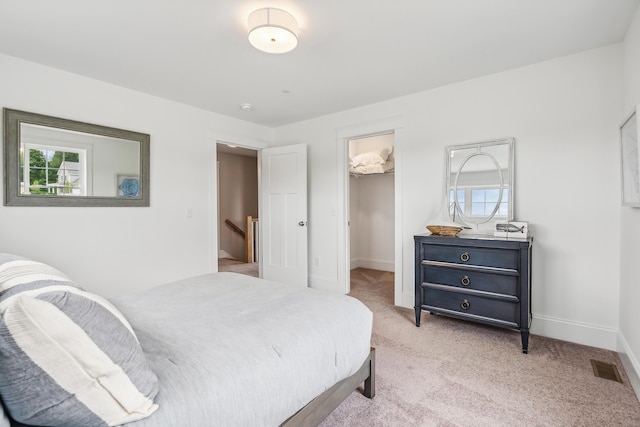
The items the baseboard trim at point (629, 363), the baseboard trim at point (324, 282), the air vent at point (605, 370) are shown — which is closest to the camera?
the baseboard trim at point (629, 363)

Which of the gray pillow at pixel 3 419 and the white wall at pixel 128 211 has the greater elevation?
the white wall at pixel 128 211

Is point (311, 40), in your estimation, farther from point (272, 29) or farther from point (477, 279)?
point (477, 279)

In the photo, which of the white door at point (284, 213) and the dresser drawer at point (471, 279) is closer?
the dresser drawer at point (471, 279)

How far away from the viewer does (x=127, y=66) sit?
2662mm

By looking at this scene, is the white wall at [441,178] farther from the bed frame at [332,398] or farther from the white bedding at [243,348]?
the bed frame at [332,398]

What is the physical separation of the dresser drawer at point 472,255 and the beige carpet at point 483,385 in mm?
642

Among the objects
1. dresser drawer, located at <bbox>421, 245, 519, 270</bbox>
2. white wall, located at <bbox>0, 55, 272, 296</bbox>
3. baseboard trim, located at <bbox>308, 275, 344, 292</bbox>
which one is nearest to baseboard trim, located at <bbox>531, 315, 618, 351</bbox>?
dresser drawer, located at <bbox>421, 245, 519, 270</bbox>

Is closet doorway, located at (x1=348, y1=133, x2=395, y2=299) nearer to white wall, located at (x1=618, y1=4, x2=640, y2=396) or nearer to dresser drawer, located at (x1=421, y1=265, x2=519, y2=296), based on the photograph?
dresser drawer, located at (x1=421, y1=265, x2=519, y2=296)

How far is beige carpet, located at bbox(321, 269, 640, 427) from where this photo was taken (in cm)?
164

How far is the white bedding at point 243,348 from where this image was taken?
0.96 m

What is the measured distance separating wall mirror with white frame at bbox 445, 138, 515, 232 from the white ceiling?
70 cm

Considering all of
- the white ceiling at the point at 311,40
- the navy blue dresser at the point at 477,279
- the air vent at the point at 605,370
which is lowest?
the air vent at the point at 605,370

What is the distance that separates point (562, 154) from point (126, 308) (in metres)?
3.28

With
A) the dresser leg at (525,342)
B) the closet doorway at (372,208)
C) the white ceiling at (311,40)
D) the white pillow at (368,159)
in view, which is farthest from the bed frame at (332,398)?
the white pillow at (368,159)
